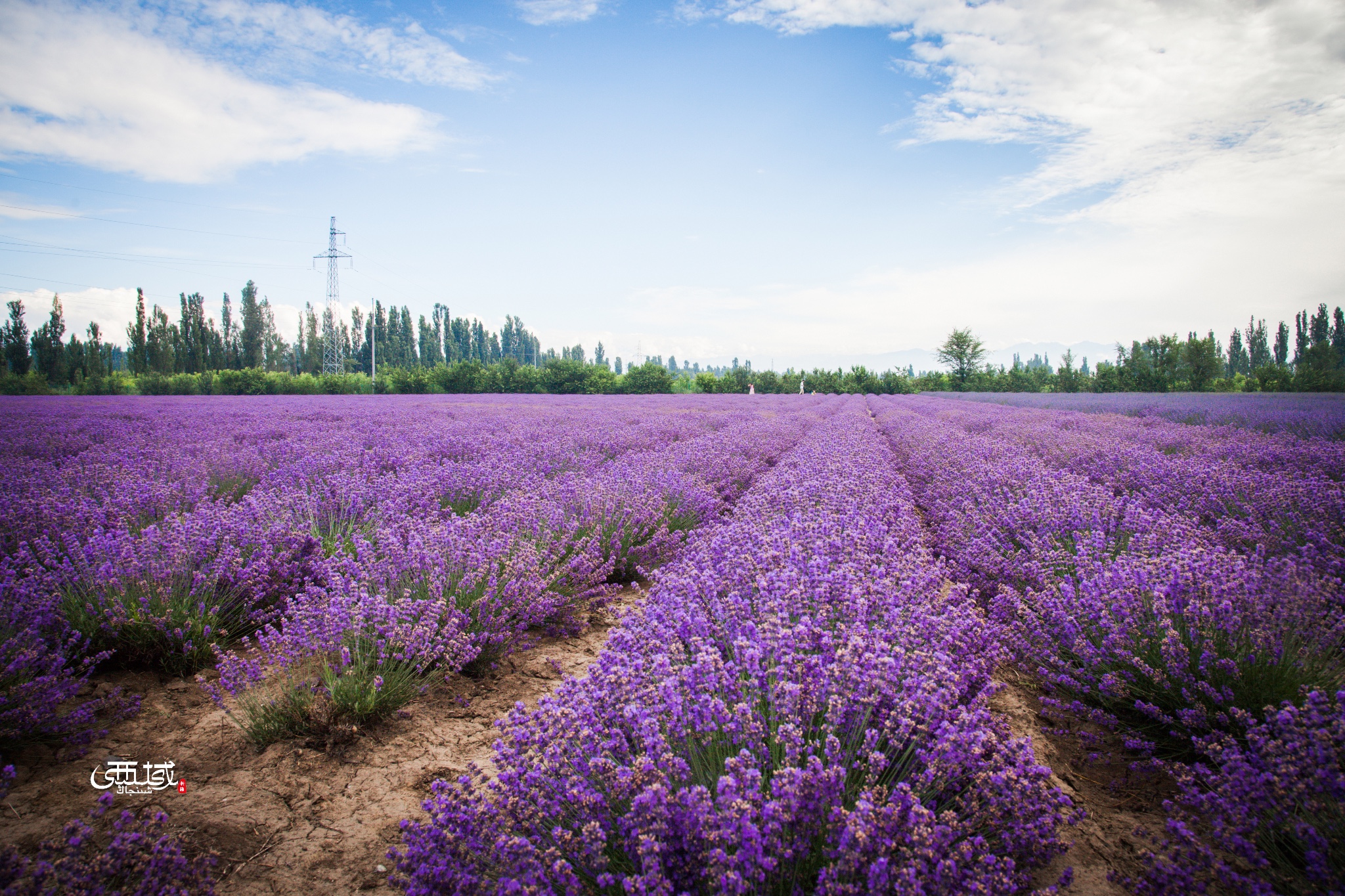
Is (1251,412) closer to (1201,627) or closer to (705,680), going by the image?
(1201,627)

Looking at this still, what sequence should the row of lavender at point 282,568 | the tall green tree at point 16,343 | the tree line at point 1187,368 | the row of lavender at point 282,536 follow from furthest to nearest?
the tall green tree at point 16,343 → the tree line at point 1187,368 → the row of lavender at point 282,536 → the row of lavender at point 282,568

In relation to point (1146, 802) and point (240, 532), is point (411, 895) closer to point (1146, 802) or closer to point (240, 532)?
point (1146, 802)

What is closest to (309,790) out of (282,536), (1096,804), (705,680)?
(705,680)

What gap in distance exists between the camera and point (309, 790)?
181 cm

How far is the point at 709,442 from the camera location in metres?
6.86

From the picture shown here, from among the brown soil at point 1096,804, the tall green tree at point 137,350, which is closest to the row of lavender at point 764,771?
the brown soil at point 1096,804

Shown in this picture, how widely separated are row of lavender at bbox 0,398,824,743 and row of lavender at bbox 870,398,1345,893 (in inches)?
89.0

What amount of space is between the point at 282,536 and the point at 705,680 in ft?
9.44

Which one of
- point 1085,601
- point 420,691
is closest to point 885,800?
point 1085,601

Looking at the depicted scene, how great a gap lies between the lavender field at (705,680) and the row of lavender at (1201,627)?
0.06 feet

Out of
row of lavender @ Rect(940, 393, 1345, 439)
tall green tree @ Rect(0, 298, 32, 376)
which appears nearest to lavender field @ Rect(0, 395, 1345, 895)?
row of lavender @ Rect(940, 393, 1345, 439)

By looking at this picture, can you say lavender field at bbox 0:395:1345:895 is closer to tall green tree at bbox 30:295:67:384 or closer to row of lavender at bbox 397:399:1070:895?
row of lavender at bbox 397:399:1070:895

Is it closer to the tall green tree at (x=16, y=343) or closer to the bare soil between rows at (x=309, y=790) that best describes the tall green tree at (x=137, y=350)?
the tall green tree at (x=16, y=343)

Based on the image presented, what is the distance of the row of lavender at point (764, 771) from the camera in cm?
112
